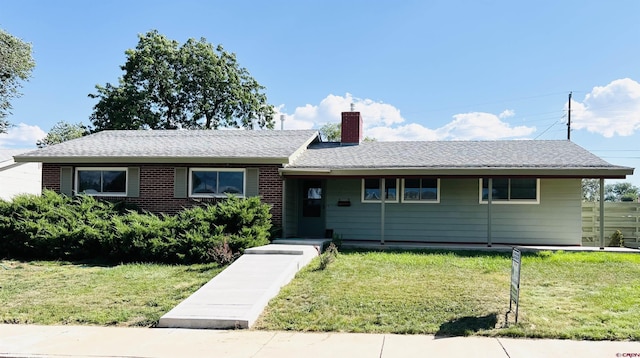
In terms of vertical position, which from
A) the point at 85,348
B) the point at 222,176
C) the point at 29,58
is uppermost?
the point at 29,58

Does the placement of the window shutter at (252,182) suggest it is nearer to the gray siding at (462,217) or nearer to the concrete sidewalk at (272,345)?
the gray siding at (462,217)

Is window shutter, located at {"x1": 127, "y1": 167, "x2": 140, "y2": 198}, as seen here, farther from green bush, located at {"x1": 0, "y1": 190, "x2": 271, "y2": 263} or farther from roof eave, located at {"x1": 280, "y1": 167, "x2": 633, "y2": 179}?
roof eave, located at {"x1": 280, "y1": 167, "x2": 633, "y2": 179}

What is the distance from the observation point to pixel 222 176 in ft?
47.3

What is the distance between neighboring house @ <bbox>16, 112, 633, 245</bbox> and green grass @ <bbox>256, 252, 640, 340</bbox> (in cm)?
315

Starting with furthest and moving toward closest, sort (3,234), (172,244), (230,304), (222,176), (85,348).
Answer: (222,176) → (3,234) → (172,244) → (230,304) → (85,348)

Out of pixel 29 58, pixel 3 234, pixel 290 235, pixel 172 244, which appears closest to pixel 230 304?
pixel 172 244

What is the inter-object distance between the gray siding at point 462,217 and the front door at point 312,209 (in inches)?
11.5

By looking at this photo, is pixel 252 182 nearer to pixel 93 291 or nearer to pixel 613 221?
pixel 93 291

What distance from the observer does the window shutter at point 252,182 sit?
14188mm

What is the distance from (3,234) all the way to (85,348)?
8.41 meters

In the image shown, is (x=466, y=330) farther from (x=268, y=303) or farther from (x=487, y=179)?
(x=487, y=179)

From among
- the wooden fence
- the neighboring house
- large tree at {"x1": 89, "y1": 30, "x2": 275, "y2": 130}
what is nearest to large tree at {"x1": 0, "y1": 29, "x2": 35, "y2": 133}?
large tree at {"x1": 89, "y1": 30, "x2": 275, "y2": 130}

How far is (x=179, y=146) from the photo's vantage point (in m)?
15.8

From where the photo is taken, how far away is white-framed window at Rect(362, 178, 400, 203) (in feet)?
49.9
